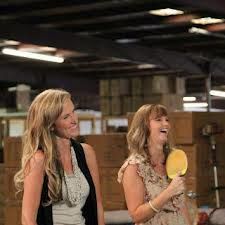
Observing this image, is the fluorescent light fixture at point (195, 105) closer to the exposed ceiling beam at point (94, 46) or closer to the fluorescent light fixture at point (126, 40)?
the exposed ceiling beam at point (94, 46)

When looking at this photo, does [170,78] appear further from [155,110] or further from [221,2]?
[155,110]

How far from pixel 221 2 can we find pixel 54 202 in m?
5.54

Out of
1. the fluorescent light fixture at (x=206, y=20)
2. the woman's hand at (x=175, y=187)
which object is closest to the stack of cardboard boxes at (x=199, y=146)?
the woman's hand at (x=175, y=187)

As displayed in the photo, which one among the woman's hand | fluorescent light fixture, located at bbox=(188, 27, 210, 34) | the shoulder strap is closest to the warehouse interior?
fluorescent light fixture, located at bbox=(188, 27, 210, 34)

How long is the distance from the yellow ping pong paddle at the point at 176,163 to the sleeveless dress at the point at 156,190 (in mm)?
81

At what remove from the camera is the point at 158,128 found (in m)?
3.23

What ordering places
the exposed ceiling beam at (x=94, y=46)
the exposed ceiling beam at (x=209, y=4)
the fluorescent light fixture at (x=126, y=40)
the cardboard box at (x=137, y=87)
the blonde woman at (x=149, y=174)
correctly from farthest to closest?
the cardboard box at (x=137, y=87), the fluorescent light fixture at (x=126, y=40), the exposed ceiling beam at (x=94, y=46), the exposed ceiling beam at (x=209, y=4), the blonde woman at (x=149, y=174)

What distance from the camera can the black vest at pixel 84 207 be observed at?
2.68 metres

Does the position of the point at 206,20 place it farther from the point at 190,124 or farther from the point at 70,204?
the point at 70,204

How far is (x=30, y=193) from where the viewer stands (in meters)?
2.66

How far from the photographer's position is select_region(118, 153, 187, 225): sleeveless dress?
3.19 m

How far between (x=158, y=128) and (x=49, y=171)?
29.6 inches

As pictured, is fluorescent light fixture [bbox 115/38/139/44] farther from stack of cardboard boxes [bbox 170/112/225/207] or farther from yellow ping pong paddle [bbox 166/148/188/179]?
yellow ping pong paddle [bbox 166/148/188/179]

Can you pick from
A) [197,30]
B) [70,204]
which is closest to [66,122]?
[70,204]
